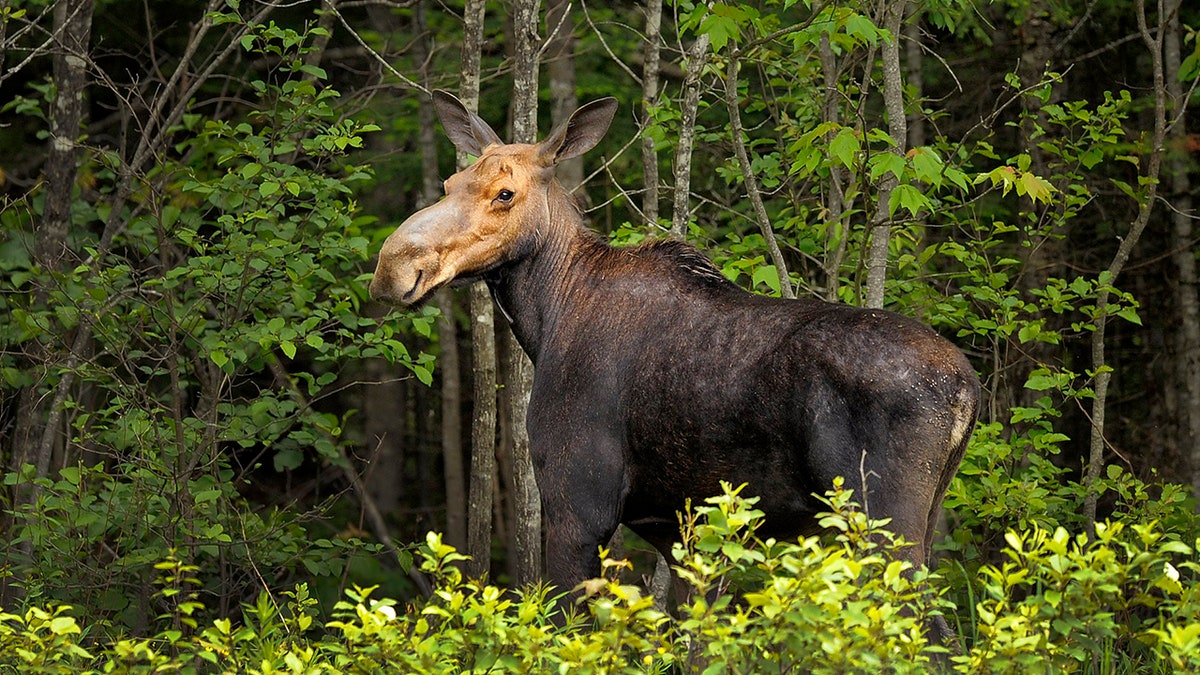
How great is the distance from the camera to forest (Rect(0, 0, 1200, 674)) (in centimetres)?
455

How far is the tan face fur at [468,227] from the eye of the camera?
20.3ft

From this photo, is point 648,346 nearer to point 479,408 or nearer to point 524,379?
point 524,379

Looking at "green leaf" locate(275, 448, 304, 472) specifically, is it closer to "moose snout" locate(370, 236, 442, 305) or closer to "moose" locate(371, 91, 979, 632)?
"moose" locate(371, 91, 979, 632)

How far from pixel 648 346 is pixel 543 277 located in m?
0.86

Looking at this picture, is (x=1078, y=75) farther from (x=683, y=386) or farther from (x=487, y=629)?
(x=487, y=629)

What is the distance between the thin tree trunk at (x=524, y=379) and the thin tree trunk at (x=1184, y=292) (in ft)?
19.9

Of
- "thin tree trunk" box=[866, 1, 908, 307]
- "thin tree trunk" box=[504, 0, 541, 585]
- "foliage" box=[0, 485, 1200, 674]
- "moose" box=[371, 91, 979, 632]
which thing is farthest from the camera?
"thin tree trunk" box=[504, 0, 541, 585]

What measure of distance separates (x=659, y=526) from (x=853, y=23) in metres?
2.54

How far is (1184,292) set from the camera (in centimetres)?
1217

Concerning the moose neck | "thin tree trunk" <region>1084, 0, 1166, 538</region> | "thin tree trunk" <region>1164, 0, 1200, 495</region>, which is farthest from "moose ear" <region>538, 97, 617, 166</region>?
"thin tree trunk" <region>1164, 0, 1200, 495</region>

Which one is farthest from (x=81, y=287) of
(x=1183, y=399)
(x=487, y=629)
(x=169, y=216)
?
(x=1183, y=399)

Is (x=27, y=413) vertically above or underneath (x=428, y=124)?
underneath

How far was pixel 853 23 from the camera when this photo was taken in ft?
21.1

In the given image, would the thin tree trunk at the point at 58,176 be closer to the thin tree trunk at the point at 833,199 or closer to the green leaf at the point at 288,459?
the green leaf at the point at 288,459
